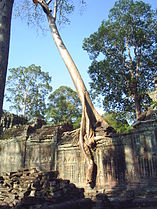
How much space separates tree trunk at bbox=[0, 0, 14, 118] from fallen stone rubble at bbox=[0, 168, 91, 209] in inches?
152

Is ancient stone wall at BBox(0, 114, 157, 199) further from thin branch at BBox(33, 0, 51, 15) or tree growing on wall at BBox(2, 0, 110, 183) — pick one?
thin branch at BBox(33, 0, 51, 15)

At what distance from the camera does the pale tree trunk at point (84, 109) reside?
9.42 meters

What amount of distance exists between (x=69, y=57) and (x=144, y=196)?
8.67 meters

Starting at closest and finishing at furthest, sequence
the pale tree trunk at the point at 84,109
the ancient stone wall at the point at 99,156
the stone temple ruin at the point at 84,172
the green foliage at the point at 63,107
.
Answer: the stone temple ruin at the point at 84,172 < the ancient stone wall at the point at 99,156 < the pale tree trunk at the point at 84,109 < the green foliage at the point at 63,107

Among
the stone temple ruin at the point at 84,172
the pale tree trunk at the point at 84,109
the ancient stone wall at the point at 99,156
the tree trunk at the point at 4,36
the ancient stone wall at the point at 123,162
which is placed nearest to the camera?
the tree trunk at the point at 4,36

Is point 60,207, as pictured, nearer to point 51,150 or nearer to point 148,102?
point 51,150

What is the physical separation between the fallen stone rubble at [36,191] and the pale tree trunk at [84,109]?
191cm

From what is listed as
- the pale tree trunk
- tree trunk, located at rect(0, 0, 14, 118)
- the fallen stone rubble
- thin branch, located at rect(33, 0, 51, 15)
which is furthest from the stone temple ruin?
thin branch, located at rect(33, 0, 51, 15)

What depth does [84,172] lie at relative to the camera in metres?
9.55

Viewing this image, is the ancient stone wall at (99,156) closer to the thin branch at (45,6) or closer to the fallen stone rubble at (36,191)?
the fallen stone rubble at (36,191)

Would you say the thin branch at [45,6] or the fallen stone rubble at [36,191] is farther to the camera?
the thin branch at [45,6]

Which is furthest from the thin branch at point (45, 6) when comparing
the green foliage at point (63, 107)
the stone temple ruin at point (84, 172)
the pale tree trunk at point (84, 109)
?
the green foliage at point (63, 107)

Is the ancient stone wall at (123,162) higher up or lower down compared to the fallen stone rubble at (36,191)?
higher up

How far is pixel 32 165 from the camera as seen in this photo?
38.4 feet
